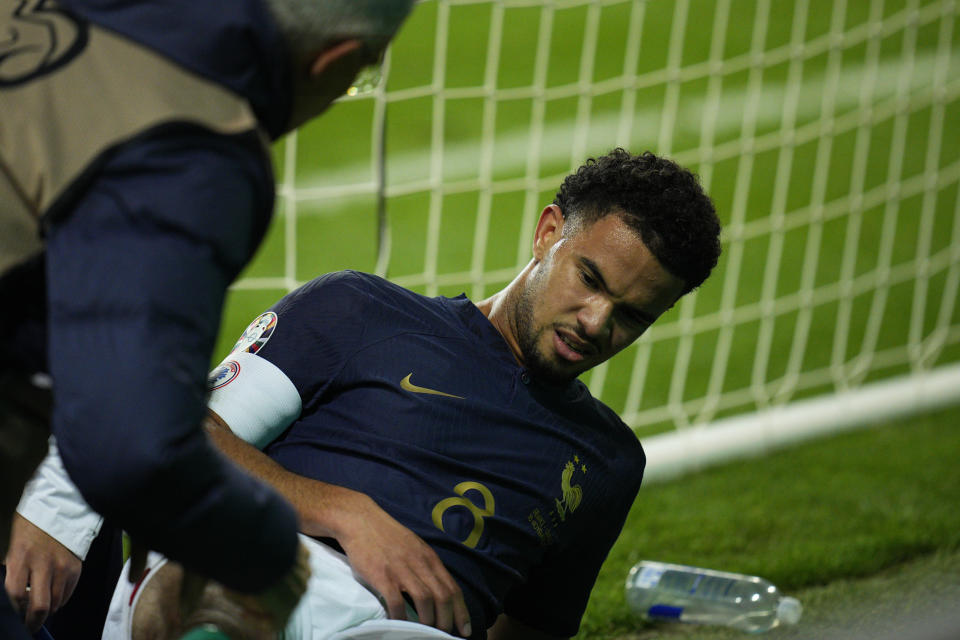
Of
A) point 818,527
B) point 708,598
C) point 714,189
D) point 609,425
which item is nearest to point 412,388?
point 609,425


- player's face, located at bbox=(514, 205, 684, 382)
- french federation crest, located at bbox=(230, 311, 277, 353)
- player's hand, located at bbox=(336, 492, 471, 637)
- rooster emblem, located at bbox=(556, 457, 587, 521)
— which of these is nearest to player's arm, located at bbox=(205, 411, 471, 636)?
player's hand, located at bbox=(336, 492, 471, 637)

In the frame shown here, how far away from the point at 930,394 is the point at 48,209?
13.1ft

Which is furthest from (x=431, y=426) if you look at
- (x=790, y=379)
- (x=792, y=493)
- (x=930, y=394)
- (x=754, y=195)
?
(x=754, y=195)

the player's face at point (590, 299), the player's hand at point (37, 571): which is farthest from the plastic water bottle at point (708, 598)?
the player's hand at point (37, 571)

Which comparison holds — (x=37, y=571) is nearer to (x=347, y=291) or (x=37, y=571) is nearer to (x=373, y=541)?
(x=373, y=541)

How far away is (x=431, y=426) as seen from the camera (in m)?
1.81

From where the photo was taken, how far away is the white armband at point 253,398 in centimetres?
173

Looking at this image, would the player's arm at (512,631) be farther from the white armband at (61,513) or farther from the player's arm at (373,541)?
the white armband at (61,513)

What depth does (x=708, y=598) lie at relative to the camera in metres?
2.60

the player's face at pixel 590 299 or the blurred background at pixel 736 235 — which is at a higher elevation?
the player's face at pixel 590 299

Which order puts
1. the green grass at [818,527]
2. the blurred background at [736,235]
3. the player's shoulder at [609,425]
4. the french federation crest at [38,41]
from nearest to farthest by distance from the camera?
the french federation crest at [38,41]
the player's shoulder at [609,425]
the green grass at [818,527]
the blurred background at [736,235]

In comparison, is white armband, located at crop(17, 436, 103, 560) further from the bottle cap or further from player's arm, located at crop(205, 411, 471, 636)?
the bottle cap

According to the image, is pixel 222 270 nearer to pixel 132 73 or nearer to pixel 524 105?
pixel 132 73

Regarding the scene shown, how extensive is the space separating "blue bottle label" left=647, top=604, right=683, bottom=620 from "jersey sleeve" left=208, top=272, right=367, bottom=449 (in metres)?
1.11
